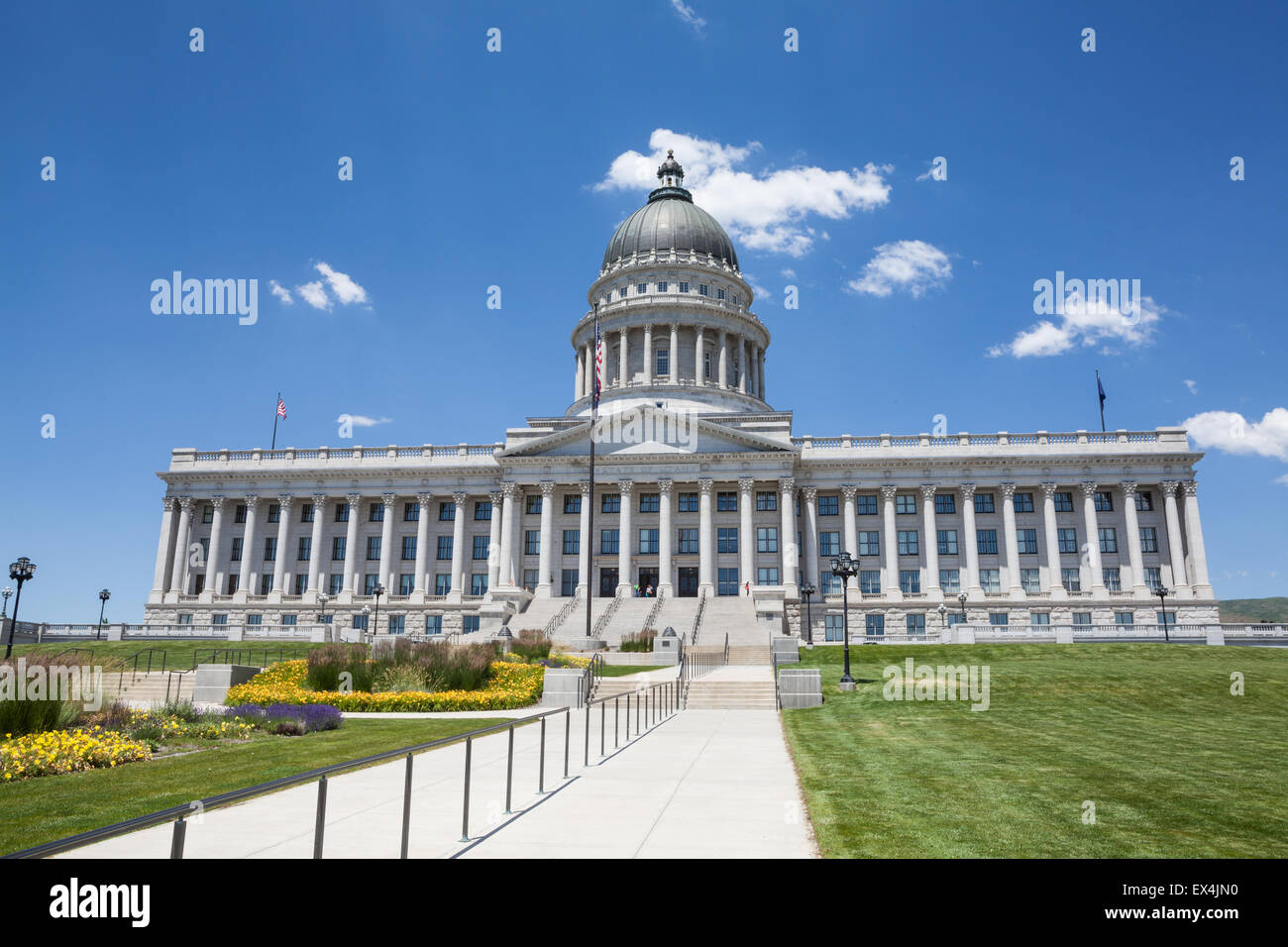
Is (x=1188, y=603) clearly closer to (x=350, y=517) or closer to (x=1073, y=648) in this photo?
(x=1073, y=648)

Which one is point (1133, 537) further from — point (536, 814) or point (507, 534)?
point (536, 814)

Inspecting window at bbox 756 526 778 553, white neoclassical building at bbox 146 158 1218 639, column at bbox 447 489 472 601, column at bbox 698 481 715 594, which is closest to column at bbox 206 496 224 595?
white neoclassical building at bbox 146 158 1218 639

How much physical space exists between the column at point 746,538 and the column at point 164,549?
50488mm

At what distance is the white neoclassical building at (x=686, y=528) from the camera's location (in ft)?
214

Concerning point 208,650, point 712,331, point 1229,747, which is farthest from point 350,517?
point 1229,747

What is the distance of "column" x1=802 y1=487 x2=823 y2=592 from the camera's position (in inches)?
2677

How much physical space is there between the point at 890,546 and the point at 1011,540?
9.41 meters

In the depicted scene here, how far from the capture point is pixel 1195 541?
211 ft

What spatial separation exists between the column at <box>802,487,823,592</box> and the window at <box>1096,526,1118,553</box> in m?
22.1

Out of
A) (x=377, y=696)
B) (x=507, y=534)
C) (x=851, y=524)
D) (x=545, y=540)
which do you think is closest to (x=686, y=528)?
(x=545, y=540)

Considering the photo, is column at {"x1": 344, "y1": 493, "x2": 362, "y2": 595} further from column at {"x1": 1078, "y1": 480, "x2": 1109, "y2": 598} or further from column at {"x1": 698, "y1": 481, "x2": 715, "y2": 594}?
column at {"x1": 1078, "y1": 480, "x2": 1109, "y2": 598}

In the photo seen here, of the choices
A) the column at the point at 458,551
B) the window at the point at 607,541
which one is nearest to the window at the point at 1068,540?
the window at the point at 607,541

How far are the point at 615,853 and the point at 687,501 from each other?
2424 inches
